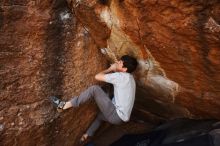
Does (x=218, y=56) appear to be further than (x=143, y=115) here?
No

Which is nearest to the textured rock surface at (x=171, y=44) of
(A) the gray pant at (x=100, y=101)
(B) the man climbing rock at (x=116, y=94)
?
(B) the man climbing rock at (x=116, y=94)

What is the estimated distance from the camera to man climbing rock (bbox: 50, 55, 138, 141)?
5.40 m

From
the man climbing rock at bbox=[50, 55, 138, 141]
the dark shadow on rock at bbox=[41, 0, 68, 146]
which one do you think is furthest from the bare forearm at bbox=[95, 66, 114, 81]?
the dark shadow on rock at bbox=[41, 0, 68, 146]

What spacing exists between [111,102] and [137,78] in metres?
0.56

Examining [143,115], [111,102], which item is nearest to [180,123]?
[143,115]

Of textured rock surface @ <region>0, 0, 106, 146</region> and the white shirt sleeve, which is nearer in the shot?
textured rock surface @ <region>0, 0, 106, 146</region>

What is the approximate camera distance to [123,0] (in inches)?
186

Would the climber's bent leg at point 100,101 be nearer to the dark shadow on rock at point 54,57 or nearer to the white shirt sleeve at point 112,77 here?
the white shirt sleeve at point 112,77

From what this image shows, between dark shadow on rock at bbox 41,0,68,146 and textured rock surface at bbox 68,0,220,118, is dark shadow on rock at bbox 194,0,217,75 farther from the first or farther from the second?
dark shadow on rock at bbox 41,0,68,146

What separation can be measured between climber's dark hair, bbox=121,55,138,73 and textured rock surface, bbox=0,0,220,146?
0.09 m

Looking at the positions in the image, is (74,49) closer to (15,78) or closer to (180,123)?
(15,78)

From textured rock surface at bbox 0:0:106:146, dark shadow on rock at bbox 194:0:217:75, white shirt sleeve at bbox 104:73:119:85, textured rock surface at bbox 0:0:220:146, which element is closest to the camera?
dark shadow on rock at bbox 194:0:217:75

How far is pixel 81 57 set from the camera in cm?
560

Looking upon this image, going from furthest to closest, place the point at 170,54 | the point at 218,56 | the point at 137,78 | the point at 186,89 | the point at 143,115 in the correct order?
the point at 143,115, the point at 137,78, the point at 186,89, the point at 170,54, the point at 218,56
